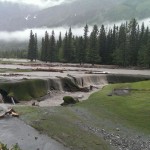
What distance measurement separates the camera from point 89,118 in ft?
119

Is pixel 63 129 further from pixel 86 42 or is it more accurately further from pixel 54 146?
pixel 86 42

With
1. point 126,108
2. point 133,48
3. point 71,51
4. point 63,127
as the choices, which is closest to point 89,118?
point 63,127

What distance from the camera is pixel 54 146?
25812 millimetres

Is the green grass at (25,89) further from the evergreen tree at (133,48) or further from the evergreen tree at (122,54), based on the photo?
the evergreen tree at (133,48)

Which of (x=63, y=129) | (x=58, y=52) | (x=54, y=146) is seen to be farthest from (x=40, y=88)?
(x=58, y=52)

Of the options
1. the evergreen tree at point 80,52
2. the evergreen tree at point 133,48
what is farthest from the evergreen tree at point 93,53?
the evergreen tree at point 133,48

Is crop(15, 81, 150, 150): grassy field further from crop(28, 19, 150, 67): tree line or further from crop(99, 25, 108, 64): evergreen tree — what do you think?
crop(99, 25, 108, 64): evergreen tree

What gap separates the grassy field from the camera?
91.2ft

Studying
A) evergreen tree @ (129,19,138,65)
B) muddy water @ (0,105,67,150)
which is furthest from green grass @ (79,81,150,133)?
evergreen tree @ (129,19,138,65)

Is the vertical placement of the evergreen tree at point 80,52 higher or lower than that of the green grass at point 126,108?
higher

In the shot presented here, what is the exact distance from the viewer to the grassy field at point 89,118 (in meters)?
27.8

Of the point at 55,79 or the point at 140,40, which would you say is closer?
the point at 55,79

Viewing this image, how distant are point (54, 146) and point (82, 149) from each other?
6.41 ft

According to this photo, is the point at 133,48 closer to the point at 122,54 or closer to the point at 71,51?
the point at 122,54
